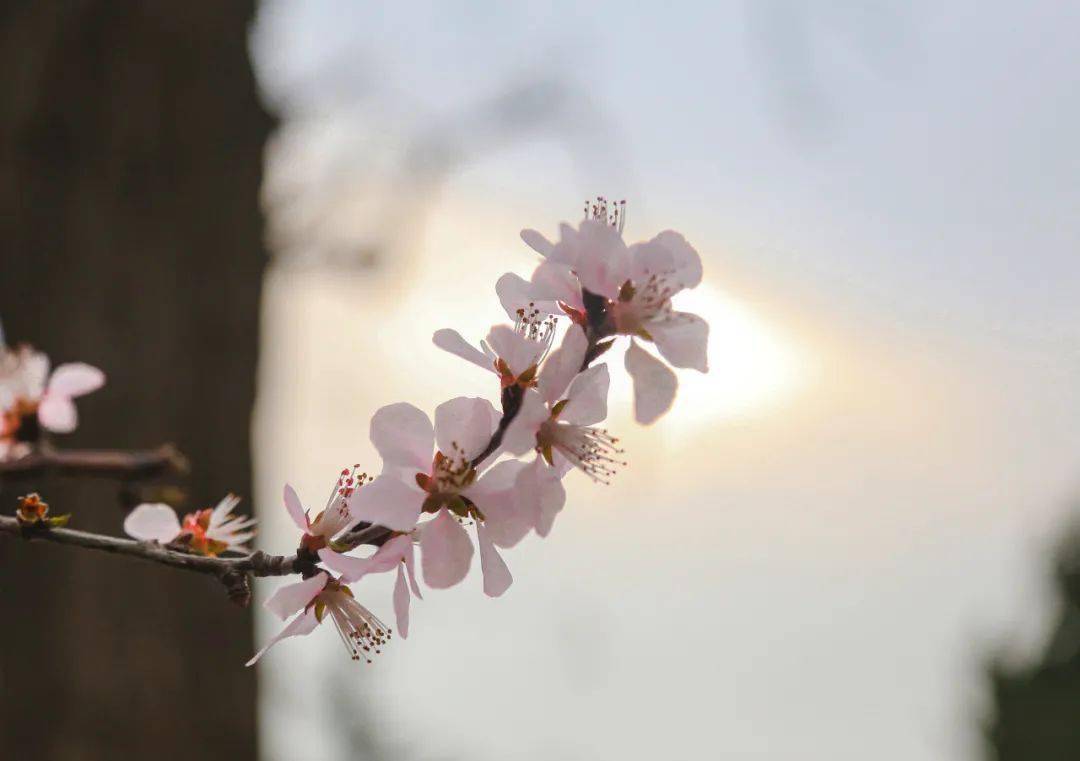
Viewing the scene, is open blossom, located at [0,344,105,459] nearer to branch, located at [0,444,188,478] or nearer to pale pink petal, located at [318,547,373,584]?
branch, located at [0,444,188,478]

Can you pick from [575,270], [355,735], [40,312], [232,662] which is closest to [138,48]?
[40,312]

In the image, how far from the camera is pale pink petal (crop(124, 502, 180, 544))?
0.62 metres

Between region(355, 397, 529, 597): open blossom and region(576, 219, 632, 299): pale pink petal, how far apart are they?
2.8 inches

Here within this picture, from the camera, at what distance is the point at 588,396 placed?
475 mm

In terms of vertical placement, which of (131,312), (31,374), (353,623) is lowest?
(353,623)

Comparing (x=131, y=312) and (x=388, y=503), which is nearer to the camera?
(x=388, y=503)

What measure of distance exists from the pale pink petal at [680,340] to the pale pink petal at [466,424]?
0.08 metres

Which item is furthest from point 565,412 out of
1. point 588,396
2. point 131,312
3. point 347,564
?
point 131,312

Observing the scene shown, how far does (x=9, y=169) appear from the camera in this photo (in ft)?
5.36

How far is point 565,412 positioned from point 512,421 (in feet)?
0.11

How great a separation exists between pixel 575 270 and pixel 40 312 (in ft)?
4.45

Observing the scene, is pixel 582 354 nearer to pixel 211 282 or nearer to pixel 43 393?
pixel 43 393

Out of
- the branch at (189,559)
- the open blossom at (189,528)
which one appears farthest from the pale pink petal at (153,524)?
the branch at (189,559)

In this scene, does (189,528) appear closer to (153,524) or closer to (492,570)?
(153,524)
